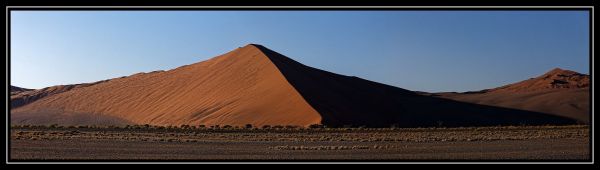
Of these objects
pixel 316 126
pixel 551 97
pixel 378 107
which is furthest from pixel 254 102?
pixel 551 97

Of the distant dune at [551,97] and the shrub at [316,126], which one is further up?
the distant dune at [551,97]

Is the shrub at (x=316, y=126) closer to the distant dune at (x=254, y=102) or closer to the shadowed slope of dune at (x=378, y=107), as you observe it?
the distant dune at (x=254, y=102)

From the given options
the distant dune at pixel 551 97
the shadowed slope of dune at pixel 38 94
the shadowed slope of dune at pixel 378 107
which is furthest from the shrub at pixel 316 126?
the shadowed slope of dune at pixel 38 94

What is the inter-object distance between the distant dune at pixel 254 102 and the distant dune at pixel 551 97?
7.54 feet

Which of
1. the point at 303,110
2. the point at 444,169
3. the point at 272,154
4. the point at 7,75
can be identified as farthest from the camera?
the point at 303,110

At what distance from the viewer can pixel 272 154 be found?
1933 cm

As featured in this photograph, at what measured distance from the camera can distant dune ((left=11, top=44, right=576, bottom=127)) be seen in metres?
50.2

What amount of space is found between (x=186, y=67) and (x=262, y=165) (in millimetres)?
63677

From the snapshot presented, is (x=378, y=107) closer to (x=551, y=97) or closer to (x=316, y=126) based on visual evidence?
(x=316, y=126)

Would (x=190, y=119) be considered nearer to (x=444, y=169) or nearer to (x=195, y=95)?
(x=195, y=95)

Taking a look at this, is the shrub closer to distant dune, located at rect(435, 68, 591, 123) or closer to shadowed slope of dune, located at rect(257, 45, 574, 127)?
shadowed slope of dune, located at rect(257, 45, 574, 127)

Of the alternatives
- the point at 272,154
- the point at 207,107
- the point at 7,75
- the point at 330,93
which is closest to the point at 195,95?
the point at 207,107

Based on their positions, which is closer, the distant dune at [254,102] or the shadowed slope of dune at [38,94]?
the distant dune at [254,102]

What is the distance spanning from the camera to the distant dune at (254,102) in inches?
1976
